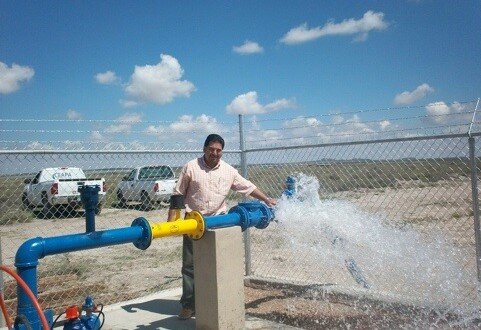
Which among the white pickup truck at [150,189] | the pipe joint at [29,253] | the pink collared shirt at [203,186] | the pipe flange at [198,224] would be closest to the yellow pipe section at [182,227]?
the pipe flange at [198,224]

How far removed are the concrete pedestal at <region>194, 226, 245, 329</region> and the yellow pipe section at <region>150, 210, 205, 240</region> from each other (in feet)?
0.63

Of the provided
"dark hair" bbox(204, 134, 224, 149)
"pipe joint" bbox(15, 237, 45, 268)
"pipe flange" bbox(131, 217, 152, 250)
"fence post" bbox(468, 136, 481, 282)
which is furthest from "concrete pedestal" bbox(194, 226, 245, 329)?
"fence post" bbox(468, 136, 481, 282)

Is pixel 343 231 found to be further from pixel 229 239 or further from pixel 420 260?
pixel 229 239

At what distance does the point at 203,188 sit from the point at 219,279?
100 cm

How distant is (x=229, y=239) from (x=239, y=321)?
0.78 meters

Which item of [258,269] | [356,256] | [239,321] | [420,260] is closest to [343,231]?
[356,256]

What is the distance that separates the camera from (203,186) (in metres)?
4.16

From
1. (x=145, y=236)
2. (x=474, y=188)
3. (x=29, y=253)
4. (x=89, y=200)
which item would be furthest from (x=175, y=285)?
(x=474, y=188)

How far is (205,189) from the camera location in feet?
13.7

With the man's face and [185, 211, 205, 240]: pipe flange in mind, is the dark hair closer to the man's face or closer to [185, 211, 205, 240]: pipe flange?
the man's face

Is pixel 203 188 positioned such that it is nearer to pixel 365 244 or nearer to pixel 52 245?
pixel 52 245

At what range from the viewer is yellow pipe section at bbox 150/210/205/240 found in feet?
10.1

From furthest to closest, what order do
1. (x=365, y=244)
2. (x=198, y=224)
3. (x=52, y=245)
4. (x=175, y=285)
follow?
1. (x=175, y=285)
2. (x=365, y=244)
3. (x=198, y=224)
4. (x=52, y=245)

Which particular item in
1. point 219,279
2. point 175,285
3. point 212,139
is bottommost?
point 175,285
